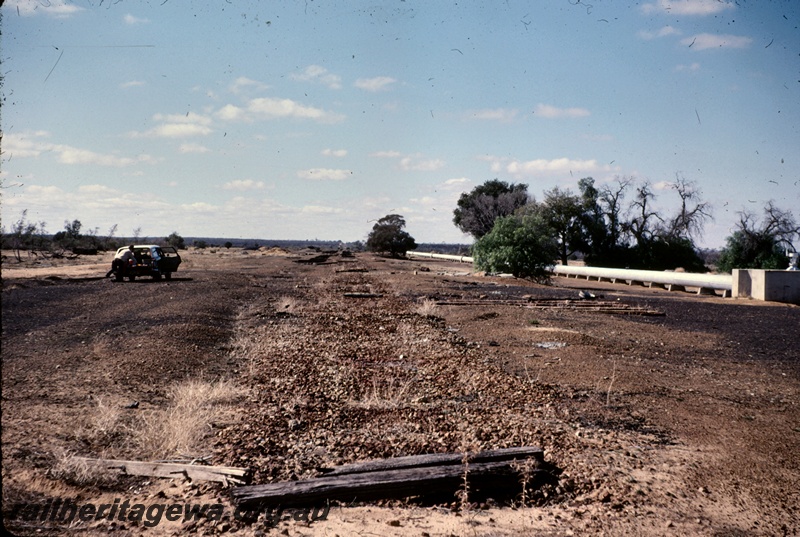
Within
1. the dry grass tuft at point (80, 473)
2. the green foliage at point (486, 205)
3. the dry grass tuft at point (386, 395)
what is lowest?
the dry grass tuft at point (80, 473)

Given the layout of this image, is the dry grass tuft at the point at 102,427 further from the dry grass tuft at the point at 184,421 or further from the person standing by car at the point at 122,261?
the person standing by car at the point at 122,261

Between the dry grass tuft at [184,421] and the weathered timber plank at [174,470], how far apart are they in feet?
1.33

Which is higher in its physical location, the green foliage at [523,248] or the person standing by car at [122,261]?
the green foliage at [523,248]

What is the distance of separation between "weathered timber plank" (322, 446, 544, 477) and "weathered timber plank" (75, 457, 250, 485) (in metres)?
0.69

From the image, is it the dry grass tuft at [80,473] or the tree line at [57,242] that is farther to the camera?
the tree line at [57,242]

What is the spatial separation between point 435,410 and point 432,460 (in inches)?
67.2

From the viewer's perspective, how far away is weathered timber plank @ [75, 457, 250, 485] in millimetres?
4461

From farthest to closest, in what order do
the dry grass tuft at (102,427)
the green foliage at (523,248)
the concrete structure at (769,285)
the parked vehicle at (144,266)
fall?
the green foliage at (523,248) < the parked vehicle at (144,266) < the concrete structure at (769,285) < the dry grass tuft at (102,427)

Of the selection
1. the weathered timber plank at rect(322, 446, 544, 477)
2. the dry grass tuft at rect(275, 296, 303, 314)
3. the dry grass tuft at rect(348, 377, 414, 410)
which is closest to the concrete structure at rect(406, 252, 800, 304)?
the dry grass tuft at rect(275, 296, 303, 314)

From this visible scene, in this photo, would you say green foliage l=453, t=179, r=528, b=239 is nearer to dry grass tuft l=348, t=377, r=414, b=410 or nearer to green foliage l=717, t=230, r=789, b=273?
green foliage l=717, t=230, r=789, b=273

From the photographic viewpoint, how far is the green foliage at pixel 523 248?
3014 centimetres

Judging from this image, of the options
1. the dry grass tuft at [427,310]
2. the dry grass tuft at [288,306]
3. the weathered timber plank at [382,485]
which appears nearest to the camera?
the weathered timber plank at [382,485]

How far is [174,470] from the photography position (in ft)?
15.0

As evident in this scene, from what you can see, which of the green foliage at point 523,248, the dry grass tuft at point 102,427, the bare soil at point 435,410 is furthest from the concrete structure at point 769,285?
the dry grass tuft at point 102,427
